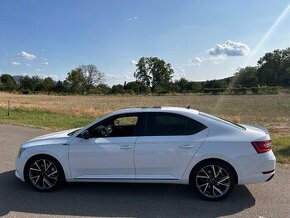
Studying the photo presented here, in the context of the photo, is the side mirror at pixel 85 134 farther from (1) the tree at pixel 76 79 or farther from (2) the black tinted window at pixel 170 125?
(1) the tree at pixel 76 79

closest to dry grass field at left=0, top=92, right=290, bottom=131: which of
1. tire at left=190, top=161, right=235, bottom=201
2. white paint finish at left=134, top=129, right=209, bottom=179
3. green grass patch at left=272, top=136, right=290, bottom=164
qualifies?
green grass patch at left=272, top=136, right=290, bottom=164

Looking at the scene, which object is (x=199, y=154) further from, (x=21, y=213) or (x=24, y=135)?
(x=24, y=135)

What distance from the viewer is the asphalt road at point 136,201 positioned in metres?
5.40

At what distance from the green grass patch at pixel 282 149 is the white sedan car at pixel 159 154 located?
125 inches

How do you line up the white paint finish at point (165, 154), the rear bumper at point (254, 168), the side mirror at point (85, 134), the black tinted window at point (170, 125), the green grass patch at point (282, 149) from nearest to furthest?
the rear bumper at point (254, 168) < the white paint finish at point (165, 154) < the black tinted window at point (170, 125) < the side mirror at point (85, 134) < the green grass patch at point (282, 149)

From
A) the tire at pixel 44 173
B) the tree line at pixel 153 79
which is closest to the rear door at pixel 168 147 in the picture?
the tire at pixel 44 173

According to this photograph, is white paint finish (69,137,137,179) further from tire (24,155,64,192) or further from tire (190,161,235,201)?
tire (190,161,235,201)

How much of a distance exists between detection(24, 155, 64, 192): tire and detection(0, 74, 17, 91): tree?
102m

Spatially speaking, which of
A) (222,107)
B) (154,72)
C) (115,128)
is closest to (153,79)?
(154,72)

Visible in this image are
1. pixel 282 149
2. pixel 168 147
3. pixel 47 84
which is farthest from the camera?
pixel 47 84

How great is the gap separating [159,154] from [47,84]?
10373 centimetres

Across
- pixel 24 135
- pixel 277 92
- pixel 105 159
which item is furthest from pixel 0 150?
pixel 277 92

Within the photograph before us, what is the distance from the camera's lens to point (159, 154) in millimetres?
6016

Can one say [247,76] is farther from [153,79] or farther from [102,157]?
[102,157]
